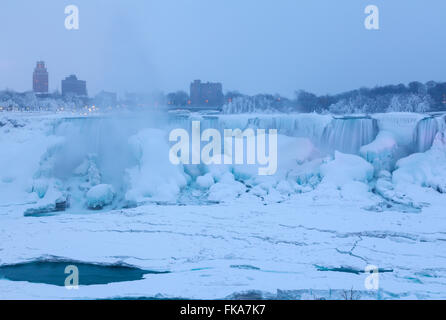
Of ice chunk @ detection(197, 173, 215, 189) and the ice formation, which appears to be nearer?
the ice formation

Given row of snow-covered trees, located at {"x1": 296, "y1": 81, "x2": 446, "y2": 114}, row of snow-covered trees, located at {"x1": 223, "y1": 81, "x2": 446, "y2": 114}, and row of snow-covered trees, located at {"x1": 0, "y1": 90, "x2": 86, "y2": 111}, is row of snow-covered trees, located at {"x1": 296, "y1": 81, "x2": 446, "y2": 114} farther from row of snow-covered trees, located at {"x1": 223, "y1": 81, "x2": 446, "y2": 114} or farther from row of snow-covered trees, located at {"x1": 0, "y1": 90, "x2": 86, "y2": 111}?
row of snow-covered trees, located at {"x1": 0, "y1": 90, "x2": 86, "y2": 111}

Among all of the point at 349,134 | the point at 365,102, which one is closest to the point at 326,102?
the point at 365,102

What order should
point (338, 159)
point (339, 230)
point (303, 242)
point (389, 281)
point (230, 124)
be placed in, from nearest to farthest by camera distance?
point (389, 281)
point (303, 242)
point (339, 230)
point (338, 159)
point (230, 124)

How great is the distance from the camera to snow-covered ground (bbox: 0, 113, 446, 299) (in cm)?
548

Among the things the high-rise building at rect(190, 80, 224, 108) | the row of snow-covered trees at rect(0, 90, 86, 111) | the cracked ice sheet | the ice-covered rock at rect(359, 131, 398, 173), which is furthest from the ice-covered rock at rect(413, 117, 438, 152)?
the row of snow-covered trees at rect(0, 90, 86, 111)

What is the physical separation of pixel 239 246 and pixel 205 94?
1936 cm

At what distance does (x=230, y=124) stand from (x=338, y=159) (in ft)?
14.6

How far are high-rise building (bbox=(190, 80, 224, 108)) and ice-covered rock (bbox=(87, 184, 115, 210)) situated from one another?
1490cm

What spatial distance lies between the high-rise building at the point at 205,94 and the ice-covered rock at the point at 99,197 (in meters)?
14.9

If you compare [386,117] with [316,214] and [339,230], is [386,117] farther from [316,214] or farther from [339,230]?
[339,230]

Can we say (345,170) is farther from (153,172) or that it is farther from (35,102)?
(35,102)

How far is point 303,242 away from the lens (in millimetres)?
6996

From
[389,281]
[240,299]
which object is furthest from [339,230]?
[240,299]

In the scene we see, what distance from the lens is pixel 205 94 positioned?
2536 cm
